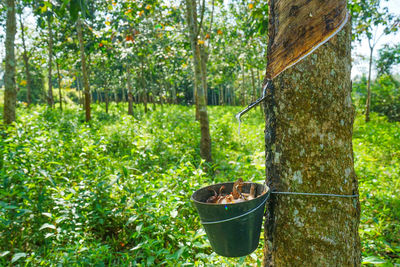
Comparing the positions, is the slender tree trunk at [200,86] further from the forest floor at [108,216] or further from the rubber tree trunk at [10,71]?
the rubber tree trunk at [10,71]

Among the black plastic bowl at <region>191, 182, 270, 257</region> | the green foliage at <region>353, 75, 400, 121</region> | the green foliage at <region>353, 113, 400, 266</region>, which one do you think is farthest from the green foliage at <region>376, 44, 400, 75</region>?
the black plastic bowl at <region>191, 182, 270, 257</region>

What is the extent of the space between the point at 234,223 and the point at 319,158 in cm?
50

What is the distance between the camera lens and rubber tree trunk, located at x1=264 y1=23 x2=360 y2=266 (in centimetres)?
120

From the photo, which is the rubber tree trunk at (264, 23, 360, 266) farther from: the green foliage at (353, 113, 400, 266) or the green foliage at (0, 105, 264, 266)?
the green foliage at (0, 105, 264, 266)

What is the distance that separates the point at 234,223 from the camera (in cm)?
122

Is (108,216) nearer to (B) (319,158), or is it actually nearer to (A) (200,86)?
(B) (319,158)

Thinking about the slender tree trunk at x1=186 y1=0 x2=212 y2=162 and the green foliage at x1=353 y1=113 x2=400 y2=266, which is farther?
the slender tree trunk at x1=186 y1=0 x2=212 y2=162

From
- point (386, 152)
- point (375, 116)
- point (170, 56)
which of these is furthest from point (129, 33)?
point (375, 116)

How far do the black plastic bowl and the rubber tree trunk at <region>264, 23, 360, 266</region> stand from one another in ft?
0.48

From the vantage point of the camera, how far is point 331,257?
119cm

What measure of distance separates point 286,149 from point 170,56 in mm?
7632

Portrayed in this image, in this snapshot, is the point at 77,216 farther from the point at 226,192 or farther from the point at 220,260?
the point at 226,192

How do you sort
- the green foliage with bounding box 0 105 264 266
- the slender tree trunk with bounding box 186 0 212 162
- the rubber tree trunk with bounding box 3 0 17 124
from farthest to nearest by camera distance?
1. the rubber tree trunk with bounding box 3 0 17 124
2. the slender tree trunk with bounding box 186 0 212 162
3. the green foliage with bounding box 0 105 264 266

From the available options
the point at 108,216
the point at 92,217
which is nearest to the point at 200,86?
the point at 108,216
